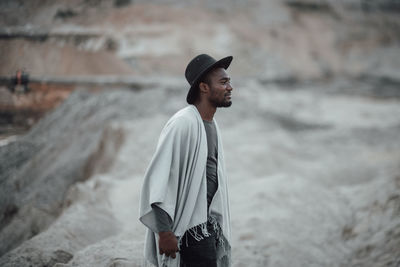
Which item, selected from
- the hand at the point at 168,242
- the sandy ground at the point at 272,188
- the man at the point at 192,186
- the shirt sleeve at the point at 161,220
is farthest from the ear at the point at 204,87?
the sandy ground at the point at 272,188

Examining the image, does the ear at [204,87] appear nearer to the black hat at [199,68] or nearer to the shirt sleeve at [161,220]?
the black hat at [199,68]

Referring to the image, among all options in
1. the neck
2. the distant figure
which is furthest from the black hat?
the distant figure

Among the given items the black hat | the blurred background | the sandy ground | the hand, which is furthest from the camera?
the blurred background

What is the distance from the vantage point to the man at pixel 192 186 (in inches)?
90.2

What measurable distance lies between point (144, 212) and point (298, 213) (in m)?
4.13

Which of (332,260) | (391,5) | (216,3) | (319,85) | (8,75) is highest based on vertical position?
(391,5)

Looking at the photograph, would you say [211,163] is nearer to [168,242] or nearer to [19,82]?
[168,242]

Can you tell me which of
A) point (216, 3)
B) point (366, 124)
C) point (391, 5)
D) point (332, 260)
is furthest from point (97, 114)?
point (391, 5)

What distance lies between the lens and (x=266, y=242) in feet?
15.4

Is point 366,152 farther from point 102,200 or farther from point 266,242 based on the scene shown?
point 102,200

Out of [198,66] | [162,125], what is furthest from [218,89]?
[162,125]

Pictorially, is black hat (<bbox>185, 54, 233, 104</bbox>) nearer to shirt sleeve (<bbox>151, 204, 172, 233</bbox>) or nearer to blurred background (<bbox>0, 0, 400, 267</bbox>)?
shirt sleeve (<bbox>151, 204, 172, 233</bbox>)

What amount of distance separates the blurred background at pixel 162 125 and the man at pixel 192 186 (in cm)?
105

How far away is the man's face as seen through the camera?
8.41 ft
